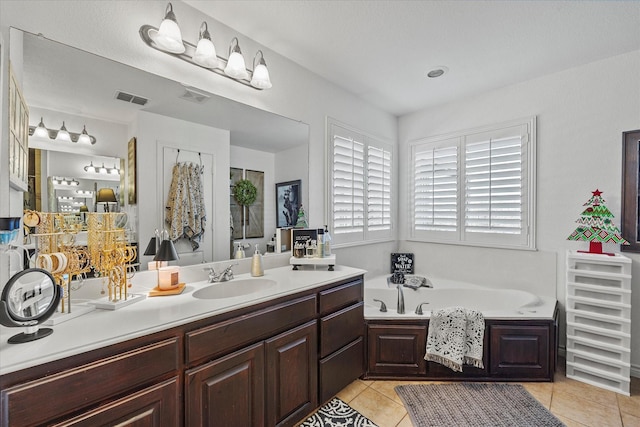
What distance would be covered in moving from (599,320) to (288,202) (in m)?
2.54

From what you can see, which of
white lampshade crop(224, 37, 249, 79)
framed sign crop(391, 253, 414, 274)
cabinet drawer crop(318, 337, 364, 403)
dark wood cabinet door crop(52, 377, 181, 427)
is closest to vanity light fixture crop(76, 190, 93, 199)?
dark wood cabinet door crop(52, 377, 181, 427)

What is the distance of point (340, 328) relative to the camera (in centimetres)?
205

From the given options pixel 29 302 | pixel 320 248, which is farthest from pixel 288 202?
pixel 29 302

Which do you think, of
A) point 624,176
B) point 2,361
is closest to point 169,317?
point 2,361

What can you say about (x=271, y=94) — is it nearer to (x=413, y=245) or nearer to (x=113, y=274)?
(x=113, y=274)

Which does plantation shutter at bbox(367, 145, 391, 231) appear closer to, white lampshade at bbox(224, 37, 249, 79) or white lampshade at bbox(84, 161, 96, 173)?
white lampshade at bbox(224, 37, 249, 79)

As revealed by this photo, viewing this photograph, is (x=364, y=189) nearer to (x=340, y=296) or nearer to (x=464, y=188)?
(x=464, y=188)

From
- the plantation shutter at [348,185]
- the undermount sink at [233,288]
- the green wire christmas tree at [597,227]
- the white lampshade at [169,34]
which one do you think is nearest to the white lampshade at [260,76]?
the white lampshade at [169,34]

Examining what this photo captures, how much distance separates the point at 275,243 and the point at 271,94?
1181 mm

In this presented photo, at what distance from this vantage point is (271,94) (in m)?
2.29

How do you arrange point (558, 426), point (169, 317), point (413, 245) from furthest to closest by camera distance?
point (413, 245) < point (558, 426) < point (169, 317)

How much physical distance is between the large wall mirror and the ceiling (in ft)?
1.92

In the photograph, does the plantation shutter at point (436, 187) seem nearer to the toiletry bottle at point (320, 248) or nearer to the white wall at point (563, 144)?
the white wall at point (563, 144)

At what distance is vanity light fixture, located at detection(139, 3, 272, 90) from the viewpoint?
159 cm
